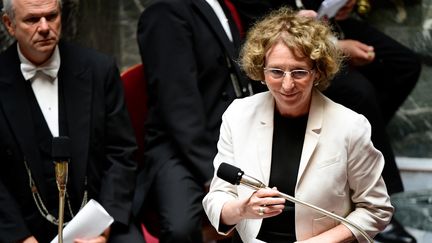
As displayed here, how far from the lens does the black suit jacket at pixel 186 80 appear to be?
10.9 ft

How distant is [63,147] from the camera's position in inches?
91.4

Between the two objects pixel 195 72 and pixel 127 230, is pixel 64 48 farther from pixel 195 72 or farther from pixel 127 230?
pixel 127 230

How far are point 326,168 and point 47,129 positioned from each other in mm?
1151

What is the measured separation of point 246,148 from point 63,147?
511 millimetres

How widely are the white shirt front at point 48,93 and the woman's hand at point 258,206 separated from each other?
0.98 m

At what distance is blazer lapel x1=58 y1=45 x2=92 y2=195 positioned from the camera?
10.3ft

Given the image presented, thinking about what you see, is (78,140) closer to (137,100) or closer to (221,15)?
(137,100)

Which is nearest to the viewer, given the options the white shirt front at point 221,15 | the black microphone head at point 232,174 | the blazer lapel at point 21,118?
the black microphone head at point 232,174

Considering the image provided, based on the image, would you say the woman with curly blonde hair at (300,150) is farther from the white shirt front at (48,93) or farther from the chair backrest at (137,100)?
the chair backrest at (137,100)

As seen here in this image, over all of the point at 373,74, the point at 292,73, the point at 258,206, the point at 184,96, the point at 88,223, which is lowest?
the point at 373,74

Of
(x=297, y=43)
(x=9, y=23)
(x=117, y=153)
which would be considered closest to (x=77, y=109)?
(x=117, y=153)

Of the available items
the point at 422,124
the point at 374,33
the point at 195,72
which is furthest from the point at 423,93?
the point at 195,72

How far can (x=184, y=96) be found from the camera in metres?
3.32

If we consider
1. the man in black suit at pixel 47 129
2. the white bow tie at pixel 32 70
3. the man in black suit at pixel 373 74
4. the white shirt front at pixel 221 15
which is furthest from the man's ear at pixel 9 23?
the man in black suit at pixel 373 74
